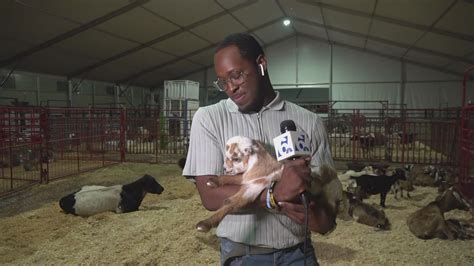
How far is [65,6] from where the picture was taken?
1037 cm

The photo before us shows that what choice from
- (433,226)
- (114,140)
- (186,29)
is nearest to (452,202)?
(433,226)

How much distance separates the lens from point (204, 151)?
3.98ft

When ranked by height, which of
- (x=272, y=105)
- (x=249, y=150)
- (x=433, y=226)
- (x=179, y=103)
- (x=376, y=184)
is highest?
(x=179, y=103)

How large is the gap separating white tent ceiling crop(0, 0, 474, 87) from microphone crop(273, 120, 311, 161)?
435 inches

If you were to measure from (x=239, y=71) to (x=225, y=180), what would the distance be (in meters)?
0.38

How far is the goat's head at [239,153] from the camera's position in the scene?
113 cm

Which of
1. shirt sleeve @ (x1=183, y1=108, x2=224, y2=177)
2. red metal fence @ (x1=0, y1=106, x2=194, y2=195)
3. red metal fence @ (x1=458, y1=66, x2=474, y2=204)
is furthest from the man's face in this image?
red metal fence @ (x1=0, y1=106, x2=194, y2=195)

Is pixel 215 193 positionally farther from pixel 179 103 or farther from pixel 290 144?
pixel 179 103

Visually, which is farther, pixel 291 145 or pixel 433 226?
pixel 433 226

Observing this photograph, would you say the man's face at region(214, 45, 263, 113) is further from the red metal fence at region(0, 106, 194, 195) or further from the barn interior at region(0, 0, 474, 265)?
the red metal fence at region(0, 106, 194, 195)

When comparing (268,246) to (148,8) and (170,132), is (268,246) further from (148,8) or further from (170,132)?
(148,8)

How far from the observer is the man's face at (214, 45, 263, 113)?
3.90 feet

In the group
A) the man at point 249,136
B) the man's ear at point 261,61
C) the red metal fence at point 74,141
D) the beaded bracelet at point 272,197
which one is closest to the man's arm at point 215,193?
the man at point 249,136

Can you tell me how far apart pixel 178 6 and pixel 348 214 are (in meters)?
10.1
